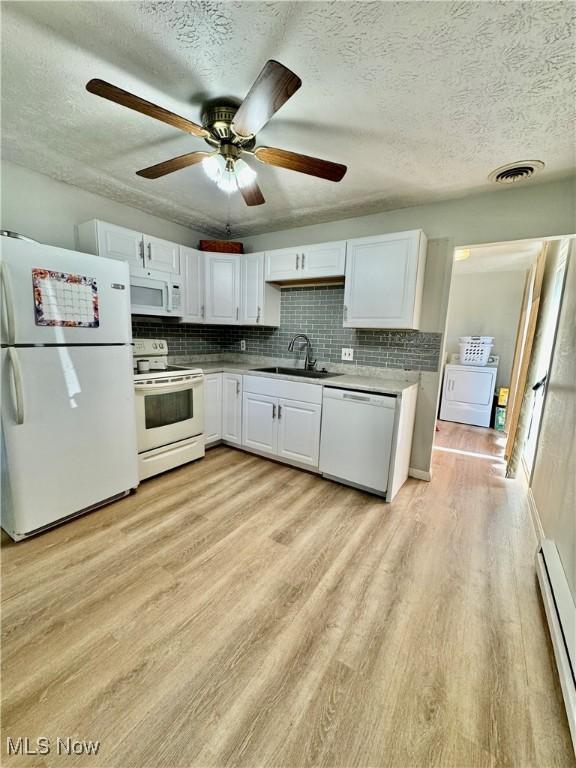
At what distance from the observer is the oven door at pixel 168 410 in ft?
8.23

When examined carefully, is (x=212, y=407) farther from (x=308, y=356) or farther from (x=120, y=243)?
(x=120, y=243)

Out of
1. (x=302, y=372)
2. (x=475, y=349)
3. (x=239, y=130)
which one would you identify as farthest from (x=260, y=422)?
(x=475, y=349)

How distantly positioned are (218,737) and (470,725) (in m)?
0.87

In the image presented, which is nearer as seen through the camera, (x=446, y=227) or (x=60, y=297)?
(x=60, y=297)

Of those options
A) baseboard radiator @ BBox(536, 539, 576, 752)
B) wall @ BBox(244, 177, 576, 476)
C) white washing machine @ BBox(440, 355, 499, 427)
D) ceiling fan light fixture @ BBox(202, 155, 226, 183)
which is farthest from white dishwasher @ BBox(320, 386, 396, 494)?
white washing machine @ BBox(440, 355, 499, 427)

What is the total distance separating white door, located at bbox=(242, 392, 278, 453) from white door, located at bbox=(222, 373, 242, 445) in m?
0.08

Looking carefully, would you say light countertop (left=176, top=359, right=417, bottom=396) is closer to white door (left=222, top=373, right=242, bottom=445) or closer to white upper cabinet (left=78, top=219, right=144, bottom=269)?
white door (left=222, top=373, right=242, bottom=445)

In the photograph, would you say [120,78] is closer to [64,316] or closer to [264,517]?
[64,316]

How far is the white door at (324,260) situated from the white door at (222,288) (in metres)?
0.88

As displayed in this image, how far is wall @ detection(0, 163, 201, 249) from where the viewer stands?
219 centimetres

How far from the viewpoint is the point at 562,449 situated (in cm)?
189

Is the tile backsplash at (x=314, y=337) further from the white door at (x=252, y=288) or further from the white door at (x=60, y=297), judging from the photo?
the white door at (x=60, y=297)

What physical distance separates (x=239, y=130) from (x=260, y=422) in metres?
2.35

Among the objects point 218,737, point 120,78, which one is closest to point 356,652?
point 218,737
